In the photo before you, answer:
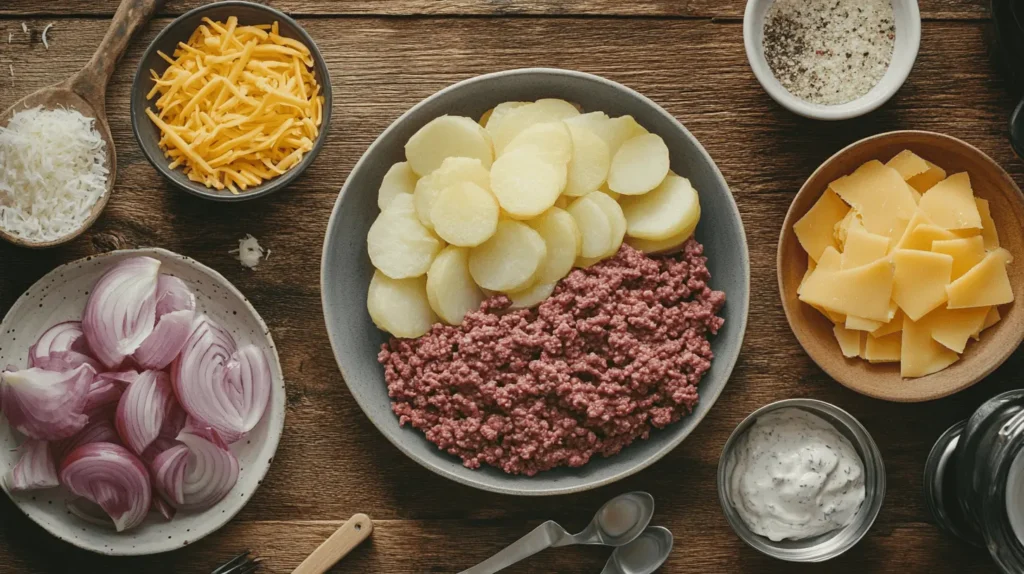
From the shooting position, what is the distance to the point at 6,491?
1.96m

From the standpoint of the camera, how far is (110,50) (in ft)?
6.60

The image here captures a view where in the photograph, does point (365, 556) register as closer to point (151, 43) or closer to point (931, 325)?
point (151, 43)

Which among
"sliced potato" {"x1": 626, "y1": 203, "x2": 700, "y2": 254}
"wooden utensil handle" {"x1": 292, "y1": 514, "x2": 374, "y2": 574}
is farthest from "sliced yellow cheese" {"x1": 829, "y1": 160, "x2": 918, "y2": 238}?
"wooden utensil handle" {"x1": 292, "y1": 514, "x2": 374, "y2": 574}

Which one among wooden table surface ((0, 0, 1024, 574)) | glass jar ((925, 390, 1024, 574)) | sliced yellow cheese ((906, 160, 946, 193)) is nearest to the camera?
glass jar ((925, 390, 1024, 574))

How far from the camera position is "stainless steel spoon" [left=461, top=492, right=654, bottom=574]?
1.96m

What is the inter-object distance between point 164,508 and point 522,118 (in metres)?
1.26

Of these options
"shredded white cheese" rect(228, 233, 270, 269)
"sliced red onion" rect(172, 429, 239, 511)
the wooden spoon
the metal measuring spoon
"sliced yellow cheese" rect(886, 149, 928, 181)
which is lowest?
the metal measuring spoon

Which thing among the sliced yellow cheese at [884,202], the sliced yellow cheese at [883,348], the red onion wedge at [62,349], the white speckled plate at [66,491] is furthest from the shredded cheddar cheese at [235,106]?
the sliced yellow cheese at [883,348]

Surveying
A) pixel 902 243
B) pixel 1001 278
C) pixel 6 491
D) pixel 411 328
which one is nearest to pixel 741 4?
pixel 902 243

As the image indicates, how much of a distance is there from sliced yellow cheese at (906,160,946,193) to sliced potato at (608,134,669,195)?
23.8 inches

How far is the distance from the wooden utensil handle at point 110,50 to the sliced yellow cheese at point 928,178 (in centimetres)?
188

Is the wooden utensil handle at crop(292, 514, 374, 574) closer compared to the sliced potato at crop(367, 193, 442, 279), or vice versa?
the sliced potato at crop(367, 193, 442, 279)

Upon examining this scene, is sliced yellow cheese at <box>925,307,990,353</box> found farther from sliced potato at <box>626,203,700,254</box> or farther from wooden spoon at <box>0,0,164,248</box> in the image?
wooden spoon at <box>0,0,164,248</box>

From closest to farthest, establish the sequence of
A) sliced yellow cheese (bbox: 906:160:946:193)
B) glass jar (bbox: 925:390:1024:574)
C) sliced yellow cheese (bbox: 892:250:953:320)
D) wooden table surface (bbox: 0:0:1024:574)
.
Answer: glass jar (bbox: 925:390:1024:574)
sliced yellow cheese (bbox: 892:250:953:320)
sliced yellow cheese (bbox: 906:160:946:193)
wooden table surface (bbox: 0:0:1024:574)
